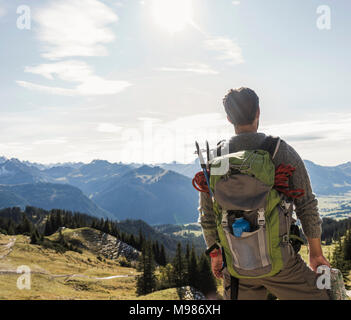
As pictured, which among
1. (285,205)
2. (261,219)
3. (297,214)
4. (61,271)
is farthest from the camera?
(61,271)

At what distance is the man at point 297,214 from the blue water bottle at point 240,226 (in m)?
0.96

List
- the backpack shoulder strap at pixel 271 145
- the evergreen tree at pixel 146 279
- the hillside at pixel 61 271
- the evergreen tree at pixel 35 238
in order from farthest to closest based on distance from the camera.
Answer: the evergreen tree at pixel 35 238, the evergreen tree at pixel 146 279, the hillside at pixel 61 271, the backpack shoulder strap at pixel 271 145

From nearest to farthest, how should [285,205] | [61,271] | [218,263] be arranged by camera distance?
[285,205] < [218,263] < [61,271]

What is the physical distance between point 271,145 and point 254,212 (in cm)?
124

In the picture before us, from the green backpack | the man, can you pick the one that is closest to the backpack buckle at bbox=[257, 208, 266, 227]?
the green backpack

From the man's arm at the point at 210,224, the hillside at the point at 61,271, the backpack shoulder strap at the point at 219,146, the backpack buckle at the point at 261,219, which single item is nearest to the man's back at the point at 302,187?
the backpack shoulder strap at the point at 219,146

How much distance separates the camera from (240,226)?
4145 mm

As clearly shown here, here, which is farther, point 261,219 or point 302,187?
point 302,187

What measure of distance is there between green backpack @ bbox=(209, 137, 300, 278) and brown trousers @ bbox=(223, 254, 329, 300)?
204 millimetres

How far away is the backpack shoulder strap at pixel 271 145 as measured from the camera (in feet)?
15.0

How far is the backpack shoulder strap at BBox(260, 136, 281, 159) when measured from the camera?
4562 mm

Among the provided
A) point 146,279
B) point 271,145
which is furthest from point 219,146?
point 146,279

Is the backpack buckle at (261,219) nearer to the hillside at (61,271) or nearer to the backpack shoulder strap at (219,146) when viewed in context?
the backpack shoulder strap at (219,146)

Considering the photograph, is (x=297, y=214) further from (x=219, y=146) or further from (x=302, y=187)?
(x=219, y=146)
